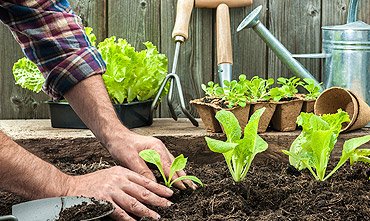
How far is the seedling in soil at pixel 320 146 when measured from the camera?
5.86ft

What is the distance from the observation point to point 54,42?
218 cm

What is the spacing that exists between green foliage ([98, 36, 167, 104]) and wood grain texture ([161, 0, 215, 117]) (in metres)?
0.29

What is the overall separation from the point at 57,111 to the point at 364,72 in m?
1.16

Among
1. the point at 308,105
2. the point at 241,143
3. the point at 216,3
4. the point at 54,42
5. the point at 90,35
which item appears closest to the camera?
the point at 241,143

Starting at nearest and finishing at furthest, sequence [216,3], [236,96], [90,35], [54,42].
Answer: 1. [54,42]
2. [236,96]
3. [90,35]
4. [216,3]

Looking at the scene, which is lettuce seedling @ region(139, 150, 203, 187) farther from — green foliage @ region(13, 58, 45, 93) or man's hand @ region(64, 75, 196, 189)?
green foliage @ region(13, 58, 45, 93)

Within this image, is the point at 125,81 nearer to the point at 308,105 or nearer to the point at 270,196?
the point at 308,105

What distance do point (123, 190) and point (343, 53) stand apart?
1.53 metres

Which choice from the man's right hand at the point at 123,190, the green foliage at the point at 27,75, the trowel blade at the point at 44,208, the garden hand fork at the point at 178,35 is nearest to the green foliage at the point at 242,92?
the garden hand fork at the point at 178,35

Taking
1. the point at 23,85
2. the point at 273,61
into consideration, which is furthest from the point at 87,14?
the point at 273,61

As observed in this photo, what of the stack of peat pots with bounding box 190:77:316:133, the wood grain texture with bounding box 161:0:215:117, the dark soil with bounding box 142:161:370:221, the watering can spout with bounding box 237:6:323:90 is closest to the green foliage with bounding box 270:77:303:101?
the stack of peat pots with bounding box 190:77:316:133

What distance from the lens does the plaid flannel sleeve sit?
7.00 ft

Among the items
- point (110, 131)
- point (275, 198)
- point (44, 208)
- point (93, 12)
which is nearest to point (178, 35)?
point (93, 12)

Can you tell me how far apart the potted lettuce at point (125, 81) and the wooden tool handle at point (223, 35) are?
0.75 feet
